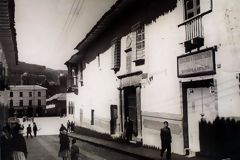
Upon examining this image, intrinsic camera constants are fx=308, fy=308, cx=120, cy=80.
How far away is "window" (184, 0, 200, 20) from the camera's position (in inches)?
310

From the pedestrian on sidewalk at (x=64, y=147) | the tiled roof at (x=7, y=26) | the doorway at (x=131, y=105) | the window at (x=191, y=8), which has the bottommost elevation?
the pedestrian on sidewalk at (x=64, y=147)

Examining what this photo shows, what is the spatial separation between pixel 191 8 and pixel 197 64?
1.56 meters

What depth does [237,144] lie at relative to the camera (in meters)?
6.35

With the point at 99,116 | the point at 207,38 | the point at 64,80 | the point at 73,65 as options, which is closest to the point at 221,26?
the point at 207,38

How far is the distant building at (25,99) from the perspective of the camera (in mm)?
35475

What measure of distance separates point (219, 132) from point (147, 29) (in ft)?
15.2

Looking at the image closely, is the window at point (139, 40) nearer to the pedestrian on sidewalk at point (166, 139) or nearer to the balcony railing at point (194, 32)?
the balcony railing at point (194, 32)

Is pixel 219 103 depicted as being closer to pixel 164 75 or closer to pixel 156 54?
pixel 164 75

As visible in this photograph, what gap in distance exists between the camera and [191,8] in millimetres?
8078

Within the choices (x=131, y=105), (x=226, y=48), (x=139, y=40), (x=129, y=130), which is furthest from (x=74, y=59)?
(x=226, y=48)

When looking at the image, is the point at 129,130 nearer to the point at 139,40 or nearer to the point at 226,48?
the point at 139,40

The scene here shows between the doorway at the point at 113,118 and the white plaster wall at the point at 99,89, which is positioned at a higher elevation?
the white plaster wall at the point at 99,89

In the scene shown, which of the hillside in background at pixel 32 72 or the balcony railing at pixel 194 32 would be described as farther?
the hillside in background at pixel 32 72

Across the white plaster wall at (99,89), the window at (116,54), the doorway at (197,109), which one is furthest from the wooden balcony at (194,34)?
the white plaster wall at (99,89)
